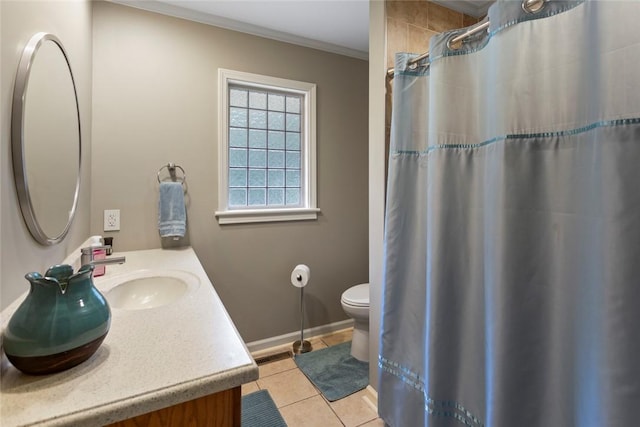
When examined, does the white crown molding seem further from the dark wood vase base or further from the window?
the dark wood vase base

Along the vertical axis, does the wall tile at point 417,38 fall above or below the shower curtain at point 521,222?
above

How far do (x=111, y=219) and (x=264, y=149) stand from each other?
117 cm

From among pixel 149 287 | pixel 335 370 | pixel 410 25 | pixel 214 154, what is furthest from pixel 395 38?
pixel 335 370

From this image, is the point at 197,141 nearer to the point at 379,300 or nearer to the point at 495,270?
the point at 379,300

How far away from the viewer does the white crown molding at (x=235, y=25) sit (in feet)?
6.30

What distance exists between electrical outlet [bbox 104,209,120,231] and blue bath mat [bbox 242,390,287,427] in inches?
53.2

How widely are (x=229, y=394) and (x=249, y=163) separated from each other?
1.90 m

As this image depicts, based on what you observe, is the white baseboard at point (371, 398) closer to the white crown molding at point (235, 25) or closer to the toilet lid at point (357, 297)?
the toilet lid at point (357, 297)

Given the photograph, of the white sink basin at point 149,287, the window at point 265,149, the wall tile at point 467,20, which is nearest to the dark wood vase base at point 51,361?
the white sink basin at point 149,287

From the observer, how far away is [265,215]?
2330 mm

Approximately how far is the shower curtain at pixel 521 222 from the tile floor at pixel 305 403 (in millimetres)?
346

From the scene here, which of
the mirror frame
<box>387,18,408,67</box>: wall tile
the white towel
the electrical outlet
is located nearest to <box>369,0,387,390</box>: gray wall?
<box>387,18,408,67</box>: wall tile

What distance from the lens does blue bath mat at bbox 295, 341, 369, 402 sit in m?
1.88

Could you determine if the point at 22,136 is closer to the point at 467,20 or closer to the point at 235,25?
the point at 235,25
